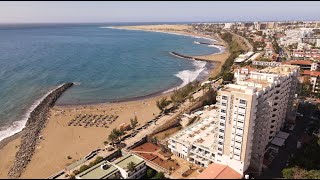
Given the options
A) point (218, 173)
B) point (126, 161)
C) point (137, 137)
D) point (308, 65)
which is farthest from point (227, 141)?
point (308, 65)

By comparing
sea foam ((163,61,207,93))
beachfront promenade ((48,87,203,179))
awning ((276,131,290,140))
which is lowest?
sea foam ((163,61,207,93))

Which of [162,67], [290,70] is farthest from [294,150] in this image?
[162,67]

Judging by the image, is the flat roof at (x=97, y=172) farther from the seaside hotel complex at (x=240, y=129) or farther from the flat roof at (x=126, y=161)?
the seaside hotel complex at (x=240, y=129)

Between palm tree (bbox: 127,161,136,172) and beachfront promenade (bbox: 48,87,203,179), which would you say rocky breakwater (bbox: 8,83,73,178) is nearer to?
beachfront promenade (bbox: 48,87,203,179)

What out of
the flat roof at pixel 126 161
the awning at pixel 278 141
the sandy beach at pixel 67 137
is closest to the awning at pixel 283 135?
the awning at pixel 278 141

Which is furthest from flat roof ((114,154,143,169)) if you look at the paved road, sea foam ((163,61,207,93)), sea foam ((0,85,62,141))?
sea foam ((163,61,207,93))
